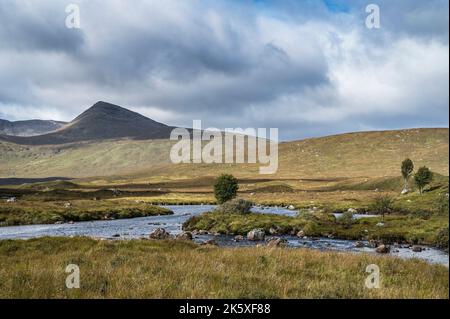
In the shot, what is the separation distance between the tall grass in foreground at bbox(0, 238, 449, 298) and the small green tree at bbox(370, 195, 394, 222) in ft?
152

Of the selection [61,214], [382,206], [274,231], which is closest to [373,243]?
[274,231]

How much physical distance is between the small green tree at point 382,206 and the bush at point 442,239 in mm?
16993

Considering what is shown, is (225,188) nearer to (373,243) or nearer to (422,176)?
(373,243)

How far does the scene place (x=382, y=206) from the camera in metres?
71.0

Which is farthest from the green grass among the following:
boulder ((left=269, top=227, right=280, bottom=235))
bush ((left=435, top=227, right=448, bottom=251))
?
bush ((left=435, top=227, right=448, bottom=251))

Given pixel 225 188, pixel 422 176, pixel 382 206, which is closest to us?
pixel 382 206

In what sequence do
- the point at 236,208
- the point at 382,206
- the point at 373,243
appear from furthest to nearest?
the point at 382,206 → the point at 236,208 → the point at 373,243

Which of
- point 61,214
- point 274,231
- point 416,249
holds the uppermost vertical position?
point 416,249

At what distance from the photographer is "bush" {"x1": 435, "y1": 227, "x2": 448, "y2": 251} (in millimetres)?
43159

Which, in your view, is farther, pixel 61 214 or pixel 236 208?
pixel 61 214

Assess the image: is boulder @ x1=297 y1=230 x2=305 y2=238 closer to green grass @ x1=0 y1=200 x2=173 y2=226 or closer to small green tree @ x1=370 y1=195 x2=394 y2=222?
small green tree @ x1=370 y1=195 x2=394 y2=222

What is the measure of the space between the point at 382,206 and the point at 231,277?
61643 millimetres

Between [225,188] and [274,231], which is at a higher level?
[225,188]
